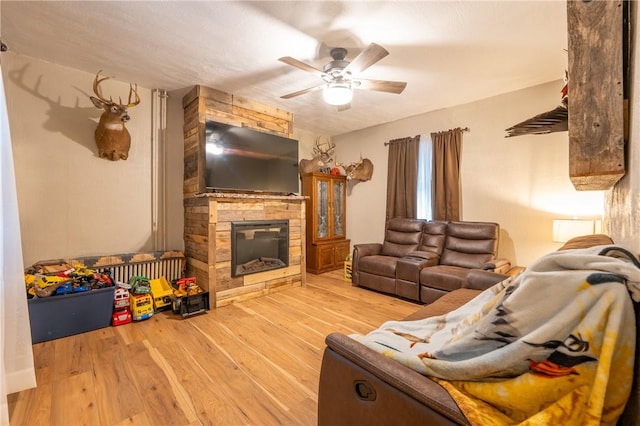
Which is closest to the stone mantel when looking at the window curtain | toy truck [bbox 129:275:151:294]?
toy truck [bbox 129:275:151:294]

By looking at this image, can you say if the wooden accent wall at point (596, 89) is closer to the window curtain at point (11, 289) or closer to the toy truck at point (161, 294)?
the window curtain at point (11, 289)

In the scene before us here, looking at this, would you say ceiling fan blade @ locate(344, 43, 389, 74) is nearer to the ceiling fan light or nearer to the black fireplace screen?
the ceiling fan light

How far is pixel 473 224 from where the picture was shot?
348 centimetres

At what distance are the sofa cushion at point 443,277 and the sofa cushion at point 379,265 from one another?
0.41m

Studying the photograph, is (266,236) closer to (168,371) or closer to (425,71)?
(168,371)

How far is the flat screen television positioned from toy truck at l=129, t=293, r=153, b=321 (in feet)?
4.46

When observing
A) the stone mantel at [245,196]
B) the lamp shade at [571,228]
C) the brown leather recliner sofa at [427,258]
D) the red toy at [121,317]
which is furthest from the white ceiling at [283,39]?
the red toy at [121,317]

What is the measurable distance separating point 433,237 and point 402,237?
45 centimetres

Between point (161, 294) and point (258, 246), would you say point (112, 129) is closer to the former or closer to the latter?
point (161, 294)

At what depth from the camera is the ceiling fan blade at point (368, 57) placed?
1.93m

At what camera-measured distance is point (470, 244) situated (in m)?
3.41

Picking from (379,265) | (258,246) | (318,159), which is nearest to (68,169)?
(258,246)

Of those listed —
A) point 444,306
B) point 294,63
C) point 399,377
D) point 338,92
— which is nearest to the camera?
point 399,377

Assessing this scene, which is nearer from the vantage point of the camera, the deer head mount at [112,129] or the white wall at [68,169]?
the white wall at [68,169]
